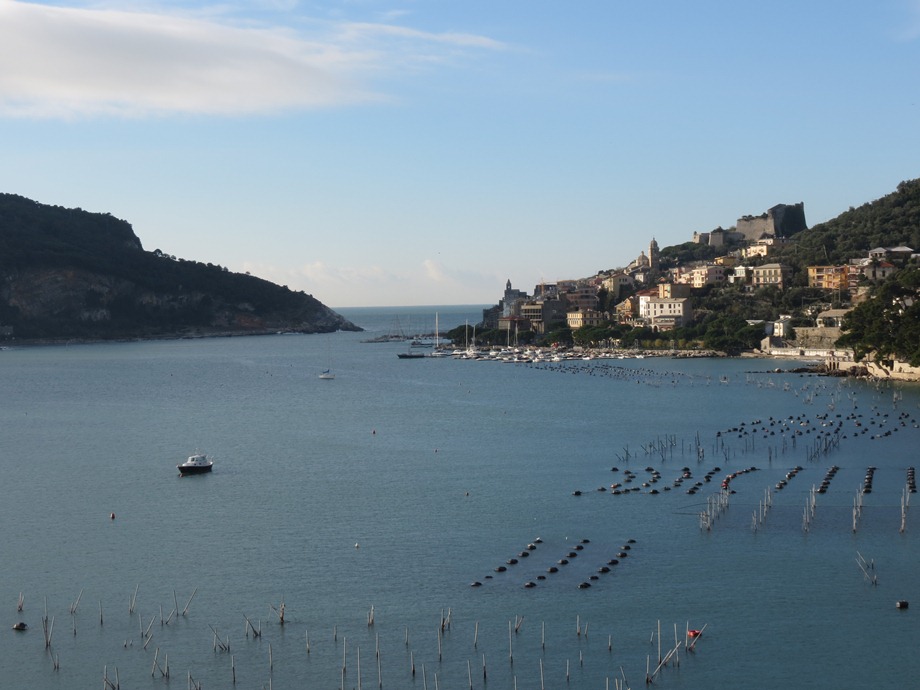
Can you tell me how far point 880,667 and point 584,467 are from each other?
23337mm

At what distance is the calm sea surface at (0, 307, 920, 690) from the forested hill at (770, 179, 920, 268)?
3292 inches

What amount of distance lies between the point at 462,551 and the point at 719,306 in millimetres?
113200

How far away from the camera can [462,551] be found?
32.0m

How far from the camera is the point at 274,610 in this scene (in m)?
26.9

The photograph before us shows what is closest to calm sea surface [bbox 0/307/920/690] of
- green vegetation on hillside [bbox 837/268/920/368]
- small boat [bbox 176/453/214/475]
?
small boat [bbox 176/453/214/475]

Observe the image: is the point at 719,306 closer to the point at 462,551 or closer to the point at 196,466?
the point at 196,466

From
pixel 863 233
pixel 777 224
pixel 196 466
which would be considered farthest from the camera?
pixel 777 224

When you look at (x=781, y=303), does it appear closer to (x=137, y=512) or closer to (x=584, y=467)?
(x=584, y=467)

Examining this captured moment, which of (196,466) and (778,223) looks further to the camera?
(778,223)

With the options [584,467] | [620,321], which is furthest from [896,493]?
[620,321]

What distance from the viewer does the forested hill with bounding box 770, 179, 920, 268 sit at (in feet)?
476

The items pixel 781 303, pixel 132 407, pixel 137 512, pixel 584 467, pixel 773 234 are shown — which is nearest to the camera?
pixel 137 512

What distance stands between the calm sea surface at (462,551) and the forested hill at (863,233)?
83.6 metres

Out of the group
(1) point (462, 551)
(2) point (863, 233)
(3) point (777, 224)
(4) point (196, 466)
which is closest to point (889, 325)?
(4) point (196, 466)
